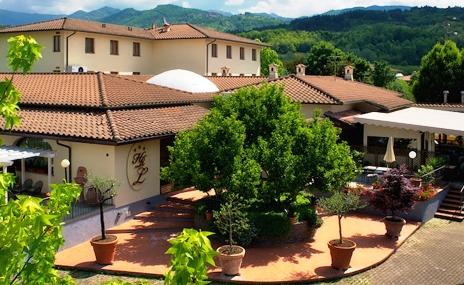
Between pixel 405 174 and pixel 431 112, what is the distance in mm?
15790

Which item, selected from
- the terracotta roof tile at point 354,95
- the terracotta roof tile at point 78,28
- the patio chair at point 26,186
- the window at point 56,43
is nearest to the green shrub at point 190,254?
the patio chair at point 26,186

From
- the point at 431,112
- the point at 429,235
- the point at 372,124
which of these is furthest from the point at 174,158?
the point at 431,112

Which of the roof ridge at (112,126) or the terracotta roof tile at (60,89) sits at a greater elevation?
the terracotta roof tile at (60,89)

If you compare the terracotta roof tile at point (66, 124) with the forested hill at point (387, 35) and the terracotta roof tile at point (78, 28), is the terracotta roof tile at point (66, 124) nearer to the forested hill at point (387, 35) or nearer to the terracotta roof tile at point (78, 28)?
the terracotta roof tile at point (78, 28)

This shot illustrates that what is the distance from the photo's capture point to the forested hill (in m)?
139

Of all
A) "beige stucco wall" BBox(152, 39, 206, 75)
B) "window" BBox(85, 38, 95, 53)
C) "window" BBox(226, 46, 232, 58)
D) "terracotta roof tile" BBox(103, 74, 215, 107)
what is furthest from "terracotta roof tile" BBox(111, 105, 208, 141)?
"window" BBox(226, 46, 232, 58)

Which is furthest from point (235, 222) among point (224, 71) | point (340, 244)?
point (224, 71)

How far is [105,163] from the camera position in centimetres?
2225

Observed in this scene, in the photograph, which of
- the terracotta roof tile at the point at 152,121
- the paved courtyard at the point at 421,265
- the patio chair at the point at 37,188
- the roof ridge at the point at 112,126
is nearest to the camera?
the paved courtyard at the point at 421,265

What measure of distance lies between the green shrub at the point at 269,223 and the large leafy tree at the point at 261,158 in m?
0.66

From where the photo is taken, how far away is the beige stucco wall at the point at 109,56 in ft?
150

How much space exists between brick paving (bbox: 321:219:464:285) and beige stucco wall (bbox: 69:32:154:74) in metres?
33.2

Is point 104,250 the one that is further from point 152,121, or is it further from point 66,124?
point 152,121

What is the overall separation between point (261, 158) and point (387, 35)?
140 meters
